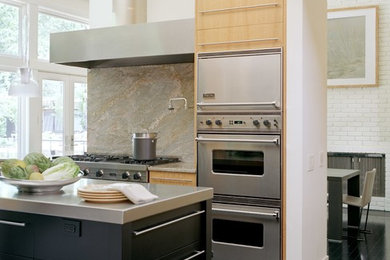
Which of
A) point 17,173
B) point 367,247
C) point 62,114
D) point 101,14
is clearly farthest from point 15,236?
point 62,114

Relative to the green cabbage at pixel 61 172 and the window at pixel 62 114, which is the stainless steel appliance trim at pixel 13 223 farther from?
the window at pixel 62 114

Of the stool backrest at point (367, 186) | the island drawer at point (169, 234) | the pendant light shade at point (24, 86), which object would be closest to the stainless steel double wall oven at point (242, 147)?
the island drawer at point (169, 234)

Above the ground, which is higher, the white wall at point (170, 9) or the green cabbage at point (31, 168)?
the white wall at point (170, 9)

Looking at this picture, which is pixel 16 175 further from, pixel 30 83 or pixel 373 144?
pixel 373 144

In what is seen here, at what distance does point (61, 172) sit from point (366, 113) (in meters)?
6.27

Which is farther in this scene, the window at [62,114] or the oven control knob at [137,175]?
the window at [62,114]

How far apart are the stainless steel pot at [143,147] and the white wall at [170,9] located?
133 centimetres

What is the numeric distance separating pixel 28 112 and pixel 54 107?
0.56 m

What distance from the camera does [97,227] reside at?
1981mm

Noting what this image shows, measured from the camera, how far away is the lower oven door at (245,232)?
3.63 meters

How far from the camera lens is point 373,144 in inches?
296

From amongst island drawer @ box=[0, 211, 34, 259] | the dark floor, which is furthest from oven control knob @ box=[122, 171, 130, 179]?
the dark floor

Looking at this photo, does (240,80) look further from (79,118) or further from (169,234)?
(79,118)

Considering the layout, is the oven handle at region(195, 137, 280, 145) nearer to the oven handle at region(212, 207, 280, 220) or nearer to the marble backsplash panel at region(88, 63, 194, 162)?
the oven handle at region(212, 207, 280, 220)
